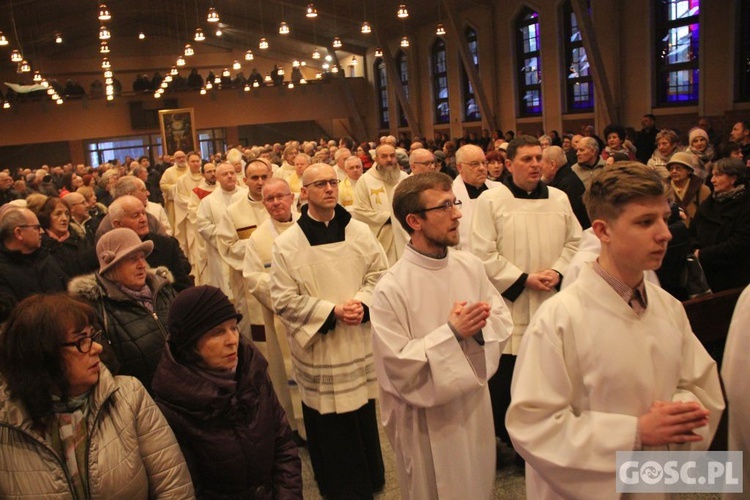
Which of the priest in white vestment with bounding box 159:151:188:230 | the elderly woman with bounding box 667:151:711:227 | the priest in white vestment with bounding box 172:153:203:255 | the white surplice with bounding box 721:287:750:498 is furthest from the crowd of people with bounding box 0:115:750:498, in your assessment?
the priest in white vestment with bounding box 159:151:188:230

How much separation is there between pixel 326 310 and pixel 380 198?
12.8 ft

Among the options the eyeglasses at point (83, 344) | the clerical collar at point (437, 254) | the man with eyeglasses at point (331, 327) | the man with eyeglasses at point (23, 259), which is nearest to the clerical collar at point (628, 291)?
the clerical collar at point (437, 254)

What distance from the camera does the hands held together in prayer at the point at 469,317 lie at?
10.3 feet

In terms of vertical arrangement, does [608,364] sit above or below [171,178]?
below

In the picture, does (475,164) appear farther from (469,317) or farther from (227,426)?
(227,426)

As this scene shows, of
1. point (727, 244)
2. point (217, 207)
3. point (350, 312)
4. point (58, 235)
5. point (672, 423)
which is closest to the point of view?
point (672, 423)

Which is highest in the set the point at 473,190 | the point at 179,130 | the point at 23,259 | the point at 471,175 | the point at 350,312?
the point at 179,130

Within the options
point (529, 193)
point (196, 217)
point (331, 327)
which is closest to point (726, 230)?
point (529, 193)

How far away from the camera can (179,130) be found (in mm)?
25781

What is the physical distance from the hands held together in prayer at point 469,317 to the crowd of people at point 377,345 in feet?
0.04

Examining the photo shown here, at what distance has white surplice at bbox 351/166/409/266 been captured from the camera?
7.70 metres

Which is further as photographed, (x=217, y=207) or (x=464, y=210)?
(x=217, y=207)

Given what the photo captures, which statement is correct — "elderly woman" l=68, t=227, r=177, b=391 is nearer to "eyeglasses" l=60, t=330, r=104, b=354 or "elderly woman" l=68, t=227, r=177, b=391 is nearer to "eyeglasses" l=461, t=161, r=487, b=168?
"eyeglasses" l=60, t=330, r=104, b=354

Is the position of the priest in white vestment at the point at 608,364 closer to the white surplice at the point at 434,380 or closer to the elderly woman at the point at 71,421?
the white surplice at the point at 434,380
